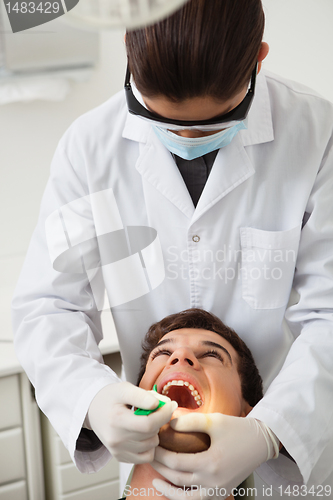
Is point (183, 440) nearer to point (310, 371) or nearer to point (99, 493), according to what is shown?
point (310, 371)

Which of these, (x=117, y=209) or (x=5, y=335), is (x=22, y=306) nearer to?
(x=117, y=209)

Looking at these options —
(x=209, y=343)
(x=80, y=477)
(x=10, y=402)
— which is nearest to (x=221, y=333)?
(x=209, y=343)

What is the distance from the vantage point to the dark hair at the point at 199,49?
30.5 inches

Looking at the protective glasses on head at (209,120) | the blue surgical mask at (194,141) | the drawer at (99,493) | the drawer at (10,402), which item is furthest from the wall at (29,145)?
the protective glasses on head at (209,120)

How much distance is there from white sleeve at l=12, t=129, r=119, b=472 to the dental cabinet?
561 mm

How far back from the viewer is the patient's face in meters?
1.16

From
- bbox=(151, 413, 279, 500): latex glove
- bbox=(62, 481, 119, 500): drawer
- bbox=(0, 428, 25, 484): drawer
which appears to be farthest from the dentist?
bbox=(62, 481, 119, 500): drawer

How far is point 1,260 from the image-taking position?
2.12 meters

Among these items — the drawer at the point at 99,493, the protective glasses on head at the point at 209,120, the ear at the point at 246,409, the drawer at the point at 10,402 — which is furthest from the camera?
the drawer at the point at 99,493

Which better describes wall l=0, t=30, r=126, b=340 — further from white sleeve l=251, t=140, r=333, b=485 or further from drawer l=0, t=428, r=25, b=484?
white sleeve l=251, t=140, r=333, b=485

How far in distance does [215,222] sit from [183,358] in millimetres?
353

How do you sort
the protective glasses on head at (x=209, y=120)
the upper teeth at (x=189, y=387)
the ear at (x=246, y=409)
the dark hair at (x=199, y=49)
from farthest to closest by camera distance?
the ear at (x=246, y=409) → the upper teeth at (x=189, y=387) → the protective glasses on head at (x=209, y=120) → the dark hair at (x=199, y=49)

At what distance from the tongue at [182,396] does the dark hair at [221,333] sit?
126 mm

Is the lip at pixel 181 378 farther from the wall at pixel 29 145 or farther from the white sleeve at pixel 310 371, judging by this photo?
the wall at pixel 29 145
